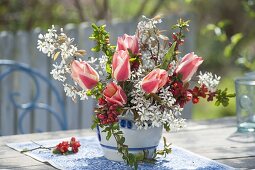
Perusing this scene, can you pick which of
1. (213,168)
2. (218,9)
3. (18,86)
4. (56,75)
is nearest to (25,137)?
(56,75)

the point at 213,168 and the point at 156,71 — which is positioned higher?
the point at 156,71

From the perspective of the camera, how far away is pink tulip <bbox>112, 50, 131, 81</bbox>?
7.86 ft

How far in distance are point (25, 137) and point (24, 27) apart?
3.05 m

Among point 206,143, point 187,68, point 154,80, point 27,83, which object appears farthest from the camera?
point 27,83

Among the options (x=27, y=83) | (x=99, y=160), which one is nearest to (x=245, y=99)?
(x=99, y=160)

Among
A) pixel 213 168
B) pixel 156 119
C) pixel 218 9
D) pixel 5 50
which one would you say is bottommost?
pixel 213 168

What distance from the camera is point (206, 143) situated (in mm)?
2979

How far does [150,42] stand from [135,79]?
0.51 ft

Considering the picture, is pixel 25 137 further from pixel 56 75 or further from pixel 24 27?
pixel 24 27

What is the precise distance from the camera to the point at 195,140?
9.96 ft

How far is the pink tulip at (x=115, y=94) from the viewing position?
7.90 ft

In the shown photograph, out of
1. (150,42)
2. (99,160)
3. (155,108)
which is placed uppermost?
(150,42)

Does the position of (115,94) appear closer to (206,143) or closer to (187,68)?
(187,68)

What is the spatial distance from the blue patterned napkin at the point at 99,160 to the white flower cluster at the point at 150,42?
0.34 meters
